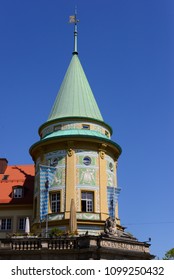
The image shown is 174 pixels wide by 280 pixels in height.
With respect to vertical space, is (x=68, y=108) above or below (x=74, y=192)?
above

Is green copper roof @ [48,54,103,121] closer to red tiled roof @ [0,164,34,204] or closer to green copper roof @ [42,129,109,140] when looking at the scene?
green copper roof @ [42,129,109,140]

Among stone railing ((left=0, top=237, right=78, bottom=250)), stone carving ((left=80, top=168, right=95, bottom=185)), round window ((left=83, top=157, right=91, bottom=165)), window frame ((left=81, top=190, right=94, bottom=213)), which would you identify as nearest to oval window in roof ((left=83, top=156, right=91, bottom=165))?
round window ((left=83, top=157, right=91, bottom=165))

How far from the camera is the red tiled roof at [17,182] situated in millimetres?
51375

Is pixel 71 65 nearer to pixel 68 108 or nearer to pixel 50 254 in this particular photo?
pixel 68 108

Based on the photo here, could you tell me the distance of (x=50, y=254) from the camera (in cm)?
2736

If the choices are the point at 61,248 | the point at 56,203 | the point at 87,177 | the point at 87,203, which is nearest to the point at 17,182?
the point at 56,203

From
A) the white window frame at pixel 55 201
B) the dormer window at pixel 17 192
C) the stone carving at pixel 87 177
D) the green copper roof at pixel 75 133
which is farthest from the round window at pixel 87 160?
the dormer window at pixel 17 192

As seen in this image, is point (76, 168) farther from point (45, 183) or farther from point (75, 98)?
point (75, 98)

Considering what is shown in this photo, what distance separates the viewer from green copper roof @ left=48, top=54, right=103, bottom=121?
49094mm

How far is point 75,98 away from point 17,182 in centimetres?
1252

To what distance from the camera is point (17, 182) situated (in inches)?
2131

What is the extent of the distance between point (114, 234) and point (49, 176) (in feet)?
55.8
